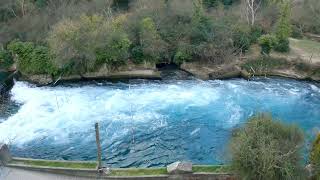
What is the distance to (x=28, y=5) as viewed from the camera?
4625 cm

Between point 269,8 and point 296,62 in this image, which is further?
point 269,8

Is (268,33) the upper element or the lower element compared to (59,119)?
upper

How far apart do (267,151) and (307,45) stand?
28.7 metres

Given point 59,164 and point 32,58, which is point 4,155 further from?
point 32,58

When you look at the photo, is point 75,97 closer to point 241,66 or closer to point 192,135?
point 192,135

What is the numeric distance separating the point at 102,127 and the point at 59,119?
3902 mm

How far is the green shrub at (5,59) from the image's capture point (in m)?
43.6

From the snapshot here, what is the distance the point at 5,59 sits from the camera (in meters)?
43.8

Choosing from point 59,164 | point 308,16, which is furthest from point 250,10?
point 59,164

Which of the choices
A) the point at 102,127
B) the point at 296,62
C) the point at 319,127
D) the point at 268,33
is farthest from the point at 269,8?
the point at 102,127

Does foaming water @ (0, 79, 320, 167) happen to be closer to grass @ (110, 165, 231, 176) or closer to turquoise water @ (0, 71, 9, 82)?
turquoise water @ (0, 71, 9, 82)

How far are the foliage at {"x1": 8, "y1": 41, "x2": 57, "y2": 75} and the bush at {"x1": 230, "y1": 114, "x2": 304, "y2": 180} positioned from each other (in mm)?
25222

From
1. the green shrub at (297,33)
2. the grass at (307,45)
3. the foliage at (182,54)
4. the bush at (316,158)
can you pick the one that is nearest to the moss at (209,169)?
the bush at (316,158)

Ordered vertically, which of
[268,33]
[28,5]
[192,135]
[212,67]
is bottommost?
[192,135]
